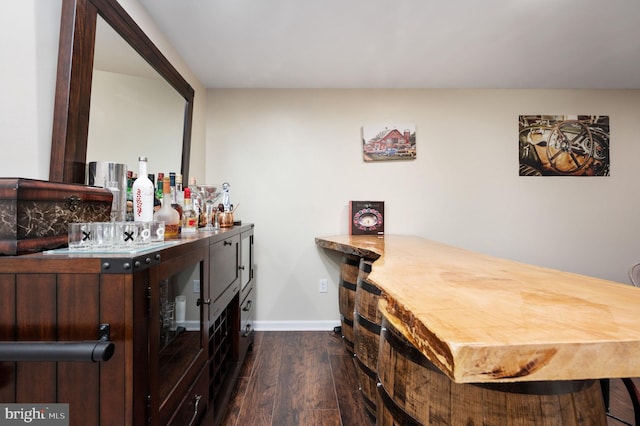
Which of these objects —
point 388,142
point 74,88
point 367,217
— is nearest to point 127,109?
point 74,88

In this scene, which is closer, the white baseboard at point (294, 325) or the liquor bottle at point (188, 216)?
the liquor bottle at point (188, 216)

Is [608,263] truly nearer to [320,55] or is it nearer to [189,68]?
[320,55]

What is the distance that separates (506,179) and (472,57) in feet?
3.95

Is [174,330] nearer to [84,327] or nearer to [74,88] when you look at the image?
[84,327]

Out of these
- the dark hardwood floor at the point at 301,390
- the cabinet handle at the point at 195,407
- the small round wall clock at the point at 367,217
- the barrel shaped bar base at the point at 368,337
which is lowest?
the dark hardwood floor at the point at 301,390

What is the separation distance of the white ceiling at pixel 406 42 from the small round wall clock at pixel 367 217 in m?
1.10

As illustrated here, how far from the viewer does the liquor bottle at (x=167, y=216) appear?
1.31 meters

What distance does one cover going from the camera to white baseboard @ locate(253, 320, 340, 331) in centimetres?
270

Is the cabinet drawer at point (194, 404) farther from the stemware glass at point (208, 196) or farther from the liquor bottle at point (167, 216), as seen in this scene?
the stemware glass at point (208, 196)

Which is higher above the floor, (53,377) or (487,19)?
(487,19)

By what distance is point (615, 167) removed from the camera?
2.76 m

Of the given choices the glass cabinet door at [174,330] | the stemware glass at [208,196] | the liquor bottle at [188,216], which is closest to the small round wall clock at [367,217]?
the stemware glass at [208,196]

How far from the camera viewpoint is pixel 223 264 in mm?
1549

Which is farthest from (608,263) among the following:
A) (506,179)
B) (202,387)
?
(202,387)
